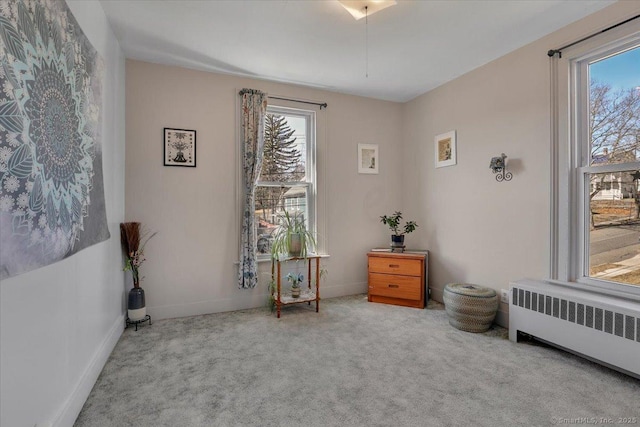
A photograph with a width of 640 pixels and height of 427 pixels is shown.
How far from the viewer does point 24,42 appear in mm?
1147

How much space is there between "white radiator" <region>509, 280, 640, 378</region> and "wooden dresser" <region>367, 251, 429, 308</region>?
96 cm

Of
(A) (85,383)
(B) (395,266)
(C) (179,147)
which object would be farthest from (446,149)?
(A) (85,383)

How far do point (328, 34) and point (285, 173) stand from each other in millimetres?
1586

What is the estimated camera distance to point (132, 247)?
9.20ft

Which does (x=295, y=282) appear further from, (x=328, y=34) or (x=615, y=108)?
(x=615, y=108)

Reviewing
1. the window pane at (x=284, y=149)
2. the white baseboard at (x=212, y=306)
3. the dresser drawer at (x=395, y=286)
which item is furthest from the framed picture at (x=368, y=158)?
the white baseboard at (x=212, y=306)

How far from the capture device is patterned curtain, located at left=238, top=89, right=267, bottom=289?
10.9 ft

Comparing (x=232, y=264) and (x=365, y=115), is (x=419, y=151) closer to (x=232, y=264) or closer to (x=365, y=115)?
(x=365, y=115)

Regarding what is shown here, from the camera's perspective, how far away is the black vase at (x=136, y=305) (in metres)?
2.80

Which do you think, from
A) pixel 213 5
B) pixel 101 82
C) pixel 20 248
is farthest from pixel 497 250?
pixel 101 82

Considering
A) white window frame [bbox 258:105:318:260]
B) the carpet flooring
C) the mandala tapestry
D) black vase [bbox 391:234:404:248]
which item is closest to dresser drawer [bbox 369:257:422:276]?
black vase [bbox 391:234:404:248]

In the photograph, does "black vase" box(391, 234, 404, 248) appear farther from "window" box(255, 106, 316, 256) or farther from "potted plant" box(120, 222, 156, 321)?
"potted plant" box(120, 222, 156, 321)

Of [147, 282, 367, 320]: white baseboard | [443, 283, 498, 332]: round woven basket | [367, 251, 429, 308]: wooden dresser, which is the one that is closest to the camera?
[443, 283, 498, 332]: round woven basket

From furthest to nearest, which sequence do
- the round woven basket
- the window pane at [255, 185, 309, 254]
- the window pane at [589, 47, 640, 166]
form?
the window pane at [255, 185, 309, 254], the round woven basket, the window pane at [589, 47, 640, 166]
